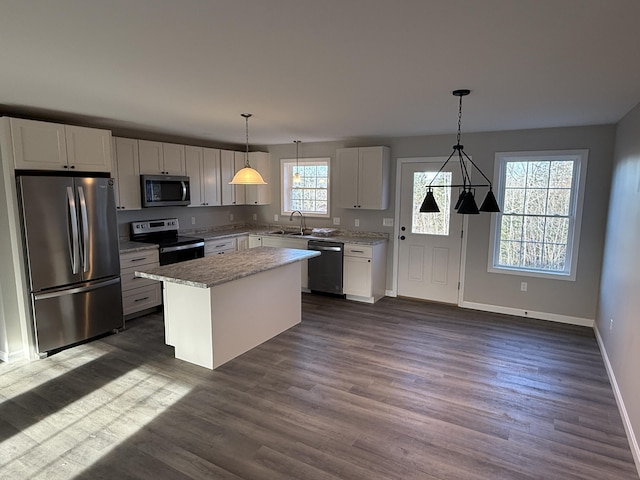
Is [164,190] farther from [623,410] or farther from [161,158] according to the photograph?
[623,410]

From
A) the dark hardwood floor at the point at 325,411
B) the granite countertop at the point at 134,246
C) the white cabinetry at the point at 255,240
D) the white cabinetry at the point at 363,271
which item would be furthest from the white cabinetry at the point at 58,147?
the white cabinetry at the point at 363,271

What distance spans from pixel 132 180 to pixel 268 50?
136 inches

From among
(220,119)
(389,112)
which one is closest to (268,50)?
(389,112)

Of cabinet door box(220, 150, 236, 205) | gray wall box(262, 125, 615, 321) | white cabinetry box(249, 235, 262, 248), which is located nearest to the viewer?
gray wall box(262, 125, 615, 321)

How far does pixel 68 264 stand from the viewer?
3732 mm

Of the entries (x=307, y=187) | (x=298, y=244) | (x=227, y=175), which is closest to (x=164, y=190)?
(x=227, y=175)

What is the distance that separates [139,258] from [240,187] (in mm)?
2330

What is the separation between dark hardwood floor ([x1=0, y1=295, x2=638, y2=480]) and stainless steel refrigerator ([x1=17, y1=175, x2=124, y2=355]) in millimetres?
288

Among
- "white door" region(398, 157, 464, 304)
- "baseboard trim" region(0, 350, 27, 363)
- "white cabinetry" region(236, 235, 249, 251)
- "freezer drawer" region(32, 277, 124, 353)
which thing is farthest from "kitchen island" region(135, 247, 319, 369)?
"white door" region(398, 157, 464, 304)

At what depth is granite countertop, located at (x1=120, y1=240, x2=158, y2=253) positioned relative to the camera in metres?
4.44

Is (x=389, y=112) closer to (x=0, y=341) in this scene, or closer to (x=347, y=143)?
(x=347, y=143)

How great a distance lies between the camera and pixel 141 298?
184 inches

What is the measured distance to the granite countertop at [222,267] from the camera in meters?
3.11

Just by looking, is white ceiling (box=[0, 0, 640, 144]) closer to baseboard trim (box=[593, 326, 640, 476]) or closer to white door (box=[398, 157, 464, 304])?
white door (box=[398, 157, 464, 304])
